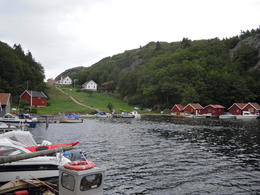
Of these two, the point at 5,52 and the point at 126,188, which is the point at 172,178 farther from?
the point at 5,52

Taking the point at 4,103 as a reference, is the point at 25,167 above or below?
below

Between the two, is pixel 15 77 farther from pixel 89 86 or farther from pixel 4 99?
pixel 89 86

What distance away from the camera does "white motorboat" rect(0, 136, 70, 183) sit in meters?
15.2

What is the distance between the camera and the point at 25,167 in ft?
51.4

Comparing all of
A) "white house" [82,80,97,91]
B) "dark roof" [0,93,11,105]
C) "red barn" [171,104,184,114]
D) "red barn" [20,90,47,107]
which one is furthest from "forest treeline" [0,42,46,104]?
"red barn" [171,104,184,114]

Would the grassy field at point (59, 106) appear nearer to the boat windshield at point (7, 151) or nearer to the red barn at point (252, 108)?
the red barn at point (252, 108)

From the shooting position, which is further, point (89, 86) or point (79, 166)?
point (89, 86)

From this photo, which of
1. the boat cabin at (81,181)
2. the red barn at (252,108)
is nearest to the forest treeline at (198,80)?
the red barn at (252,108)

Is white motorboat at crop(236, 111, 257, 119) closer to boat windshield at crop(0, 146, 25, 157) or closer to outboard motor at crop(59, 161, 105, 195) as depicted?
boat windshield at crop(0, 146, 25, 157)

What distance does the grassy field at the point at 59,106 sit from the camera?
318 feet

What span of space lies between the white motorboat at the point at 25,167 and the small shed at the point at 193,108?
10918 centimetres

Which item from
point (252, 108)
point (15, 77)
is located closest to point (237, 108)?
point (252, 108)

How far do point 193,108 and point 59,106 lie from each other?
6187 cm

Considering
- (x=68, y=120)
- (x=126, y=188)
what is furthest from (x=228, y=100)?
(x=126, y=188)
